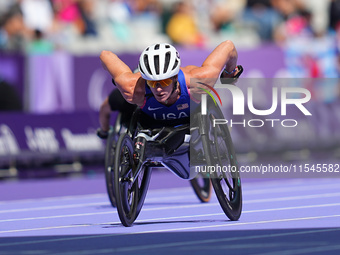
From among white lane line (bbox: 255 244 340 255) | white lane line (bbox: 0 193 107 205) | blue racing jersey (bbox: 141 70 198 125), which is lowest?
white lane line (bbox: 0 193 107 205)

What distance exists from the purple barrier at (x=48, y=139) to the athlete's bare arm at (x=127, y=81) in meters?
5.94

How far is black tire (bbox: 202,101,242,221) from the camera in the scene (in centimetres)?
916

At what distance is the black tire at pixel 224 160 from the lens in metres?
9.16

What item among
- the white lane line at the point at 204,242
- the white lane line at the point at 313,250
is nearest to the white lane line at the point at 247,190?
the white lane line at the point at 204,242

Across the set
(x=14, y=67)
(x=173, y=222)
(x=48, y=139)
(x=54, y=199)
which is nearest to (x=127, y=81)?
(x=173, y=222)

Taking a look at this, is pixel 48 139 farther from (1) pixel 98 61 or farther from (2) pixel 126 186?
(2) pixel 126 186

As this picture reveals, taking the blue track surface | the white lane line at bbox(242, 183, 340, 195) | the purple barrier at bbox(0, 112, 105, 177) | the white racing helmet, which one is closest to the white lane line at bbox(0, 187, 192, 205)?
the blue track surface

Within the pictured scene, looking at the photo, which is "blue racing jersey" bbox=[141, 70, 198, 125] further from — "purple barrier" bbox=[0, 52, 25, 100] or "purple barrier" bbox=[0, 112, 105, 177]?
"purple barrier" bbox=[0, 52, 25, 100]

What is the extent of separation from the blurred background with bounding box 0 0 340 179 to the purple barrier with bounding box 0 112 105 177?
16 millimetres

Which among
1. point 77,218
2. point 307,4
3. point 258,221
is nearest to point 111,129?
point 77,218

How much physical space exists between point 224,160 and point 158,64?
3.84 ft

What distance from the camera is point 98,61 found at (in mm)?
17422

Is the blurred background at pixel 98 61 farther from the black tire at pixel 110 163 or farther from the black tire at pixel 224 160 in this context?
the black tire at pixel 224 160

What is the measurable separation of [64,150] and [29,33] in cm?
353
